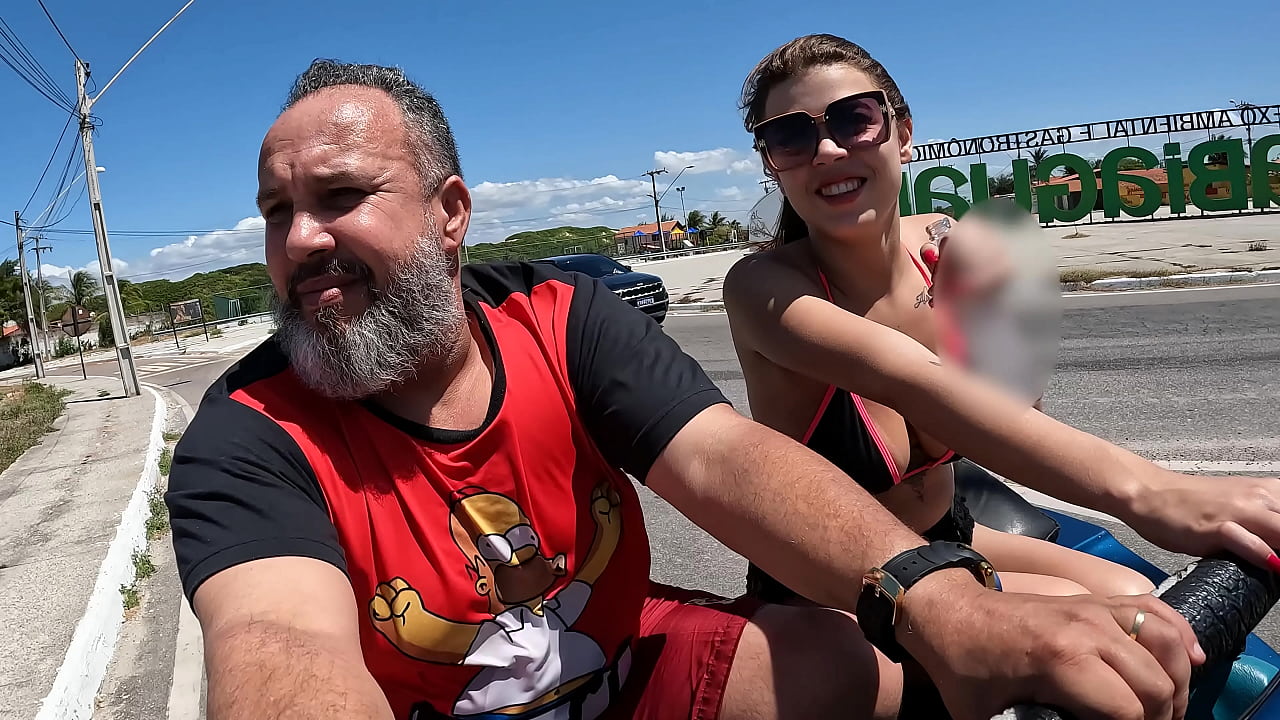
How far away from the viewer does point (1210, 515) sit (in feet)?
4.30

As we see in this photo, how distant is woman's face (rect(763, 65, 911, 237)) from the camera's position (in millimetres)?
1802

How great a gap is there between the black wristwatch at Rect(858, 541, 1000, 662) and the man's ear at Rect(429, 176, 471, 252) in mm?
1108

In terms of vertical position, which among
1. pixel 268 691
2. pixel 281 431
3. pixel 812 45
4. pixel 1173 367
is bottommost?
pixel 1173 367

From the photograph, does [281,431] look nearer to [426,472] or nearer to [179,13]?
[426,472]

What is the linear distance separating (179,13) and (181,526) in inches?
570

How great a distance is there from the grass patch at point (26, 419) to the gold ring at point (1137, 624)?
1089 centimetres

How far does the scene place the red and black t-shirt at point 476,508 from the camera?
4.61ft

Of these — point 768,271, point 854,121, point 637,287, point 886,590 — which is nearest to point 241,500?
point 886,590

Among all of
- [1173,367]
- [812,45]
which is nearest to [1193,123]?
[1173,367]

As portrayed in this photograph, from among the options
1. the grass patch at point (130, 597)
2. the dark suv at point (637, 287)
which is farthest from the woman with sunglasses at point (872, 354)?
the dark suv at point (637, 287)

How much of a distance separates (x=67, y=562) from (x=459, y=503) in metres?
4.93

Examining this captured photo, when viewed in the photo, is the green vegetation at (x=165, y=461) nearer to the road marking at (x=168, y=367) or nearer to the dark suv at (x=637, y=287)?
the dark suv at (x=637, y=287)

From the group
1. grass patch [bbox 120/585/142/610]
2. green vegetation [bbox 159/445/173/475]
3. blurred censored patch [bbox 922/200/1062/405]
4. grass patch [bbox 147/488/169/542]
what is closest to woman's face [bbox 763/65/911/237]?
blurred censored patch [bbox 922/200/1062/405]

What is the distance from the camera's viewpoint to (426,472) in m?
1.51
